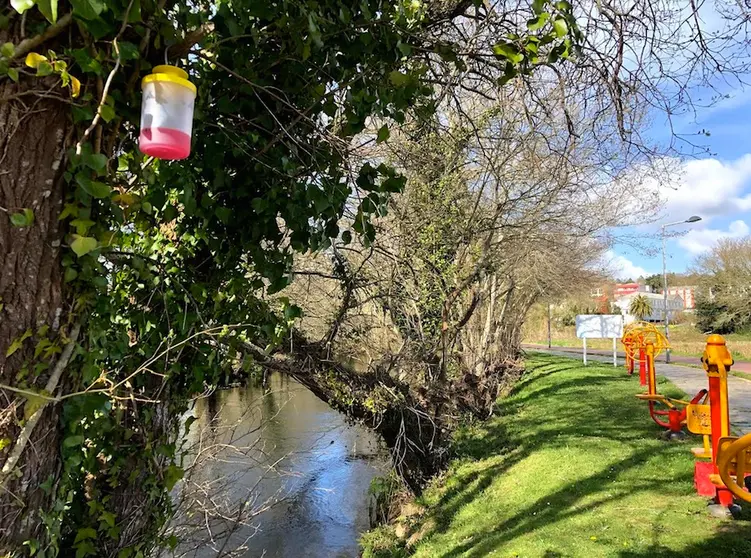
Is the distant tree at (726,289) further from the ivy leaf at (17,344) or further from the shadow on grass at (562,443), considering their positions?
the ivy leaf at (17,344)

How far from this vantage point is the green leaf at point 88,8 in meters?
1.55

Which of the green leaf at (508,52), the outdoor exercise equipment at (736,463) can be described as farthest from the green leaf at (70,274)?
the outdoor exercise equipment at (736,463)

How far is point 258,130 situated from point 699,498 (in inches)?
232

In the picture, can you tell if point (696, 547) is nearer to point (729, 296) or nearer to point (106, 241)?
point (106, 241)

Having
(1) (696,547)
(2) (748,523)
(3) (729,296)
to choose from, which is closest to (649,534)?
(1) (696,547)

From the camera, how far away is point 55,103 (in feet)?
5.94

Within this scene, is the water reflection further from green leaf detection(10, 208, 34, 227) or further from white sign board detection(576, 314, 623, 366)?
white sign board detection(576, 314, 623, 366)

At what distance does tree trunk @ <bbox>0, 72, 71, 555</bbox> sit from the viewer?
175 centimetres

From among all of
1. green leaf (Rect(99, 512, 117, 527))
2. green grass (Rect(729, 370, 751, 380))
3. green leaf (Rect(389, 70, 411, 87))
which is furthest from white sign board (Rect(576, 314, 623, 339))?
→ green leaf (Rect(99, 512, 117, 527))

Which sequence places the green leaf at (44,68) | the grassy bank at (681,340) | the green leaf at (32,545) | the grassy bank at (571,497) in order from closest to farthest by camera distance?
the green leaf at (44,68), the green leaf at (32,545), the grassy bank at (571,497), the grassy bank at (681,340)

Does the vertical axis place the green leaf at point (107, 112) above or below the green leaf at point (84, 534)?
above

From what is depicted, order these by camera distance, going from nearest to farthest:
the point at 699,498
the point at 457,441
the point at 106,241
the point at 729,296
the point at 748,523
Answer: the point at 106,241, the point at 748,523, the point at 699,498, the point at 457,441, the point at 729,296

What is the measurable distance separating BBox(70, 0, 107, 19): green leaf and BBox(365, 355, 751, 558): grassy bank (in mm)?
5466

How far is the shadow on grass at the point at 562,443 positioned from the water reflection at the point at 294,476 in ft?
6.22
